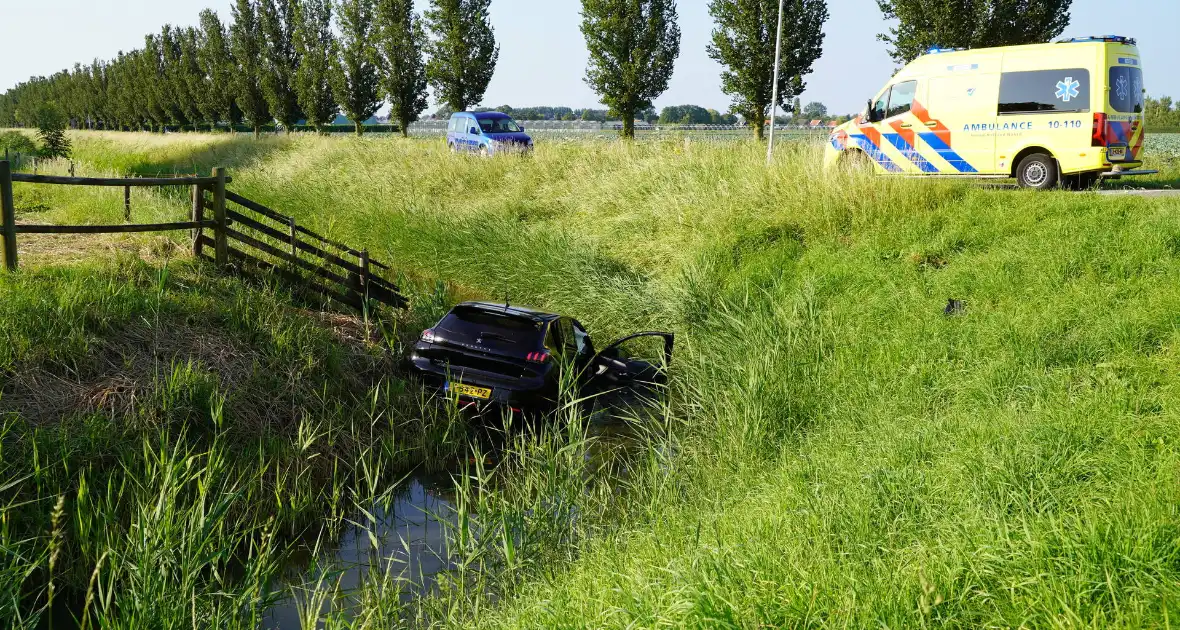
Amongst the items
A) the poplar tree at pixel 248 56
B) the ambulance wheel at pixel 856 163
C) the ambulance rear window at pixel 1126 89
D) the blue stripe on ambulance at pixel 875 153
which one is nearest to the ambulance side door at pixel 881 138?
the blue stripe on ambulance at pixel 875 153

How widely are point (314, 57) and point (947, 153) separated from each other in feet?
137

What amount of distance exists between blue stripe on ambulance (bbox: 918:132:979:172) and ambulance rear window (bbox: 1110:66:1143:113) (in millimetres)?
2413

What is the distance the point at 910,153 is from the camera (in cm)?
1670

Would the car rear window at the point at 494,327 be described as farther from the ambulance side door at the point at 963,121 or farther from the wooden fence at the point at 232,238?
the ambulance side door at the point at 963,121

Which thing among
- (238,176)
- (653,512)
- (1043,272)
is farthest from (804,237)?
(238,176)

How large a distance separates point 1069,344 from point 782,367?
104 inches

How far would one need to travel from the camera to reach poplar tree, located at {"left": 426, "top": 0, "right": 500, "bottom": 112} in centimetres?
4025

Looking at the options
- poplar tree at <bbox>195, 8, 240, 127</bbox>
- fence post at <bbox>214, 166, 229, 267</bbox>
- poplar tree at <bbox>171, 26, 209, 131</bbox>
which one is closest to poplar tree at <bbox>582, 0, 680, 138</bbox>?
fence post at <bbox>214, 166, 229, 267</bbox>

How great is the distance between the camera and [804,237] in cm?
1404

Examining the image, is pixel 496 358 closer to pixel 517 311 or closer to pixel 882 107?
pixel 517 311

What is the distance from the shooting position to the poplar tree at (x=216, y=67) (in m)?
60.6

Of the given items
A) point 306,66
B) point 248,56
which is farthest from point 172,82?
point 306,66

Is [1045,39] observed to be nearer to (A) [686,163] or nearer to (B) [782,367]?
(A) [686,163]

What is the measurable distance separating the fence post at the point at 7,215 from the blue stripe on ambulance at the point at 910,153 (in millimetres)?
14033
